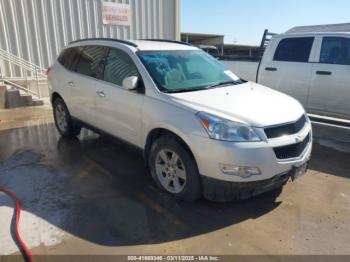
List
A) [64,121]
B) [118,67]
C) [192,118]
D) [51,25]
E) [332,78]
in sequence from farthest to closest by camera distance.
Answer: [51,25] < [64,121] < [332,78] < [118,67] < [192,118]

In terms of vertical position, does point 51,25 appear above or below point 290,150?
above

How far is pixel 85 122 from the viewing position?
518 cm

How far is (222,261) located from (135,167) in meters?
2.23

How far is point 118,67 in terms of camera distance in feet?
14.2

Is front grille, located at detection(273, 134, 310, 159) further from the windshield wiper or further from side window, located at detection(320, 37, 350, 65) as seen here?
side window, located at detection(320, 37, 350, 65)

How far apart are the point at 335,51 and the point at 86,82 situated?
4471 millimetres

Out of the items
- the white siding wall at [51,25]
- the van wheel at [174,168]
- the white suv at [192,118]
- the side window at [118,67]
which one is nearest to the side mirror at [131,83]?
the white suv at [192,118]

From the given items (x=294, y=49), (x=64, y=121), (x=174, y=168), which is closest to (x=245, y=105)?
(x=174, y=168)

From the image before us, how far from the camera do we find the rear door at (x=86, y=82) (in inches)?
186

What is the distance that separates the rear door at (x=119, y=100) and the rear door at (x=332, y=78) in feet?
12.2

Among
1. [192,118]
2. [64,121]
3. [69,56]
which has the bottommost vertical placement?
[64,121]

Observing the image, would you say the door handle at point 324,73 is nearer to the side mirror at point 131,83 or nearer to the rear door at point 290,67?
the rear door at point 290,67

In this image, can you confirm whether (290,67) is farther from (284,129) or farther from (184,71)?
(284,129)

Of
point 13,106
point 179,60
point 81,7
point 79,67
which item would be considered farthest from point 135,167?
point 81,7
